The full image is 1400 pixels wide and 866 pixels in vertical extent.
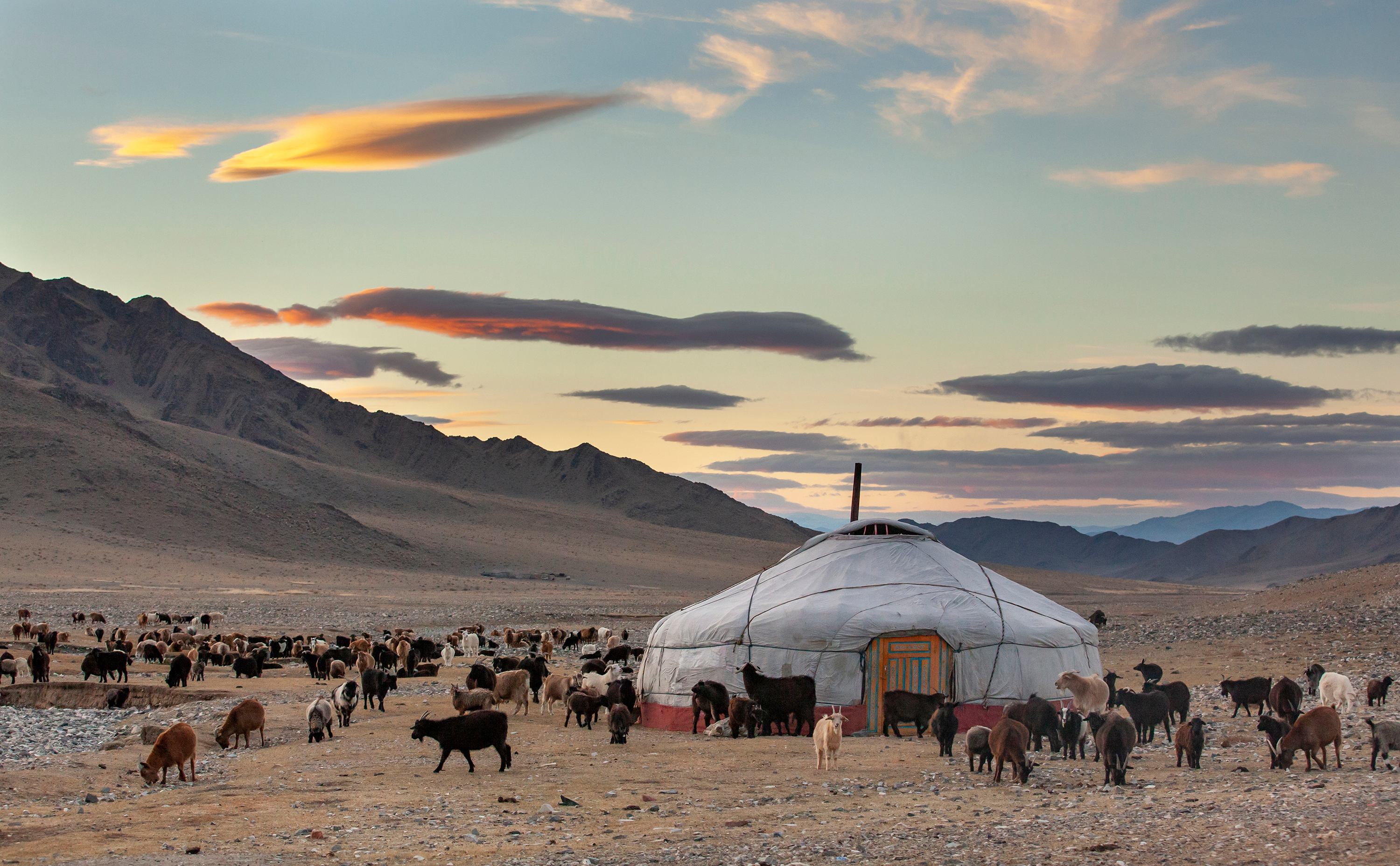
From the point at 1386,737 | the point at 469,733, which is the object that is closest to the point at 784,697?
the point at 469,733

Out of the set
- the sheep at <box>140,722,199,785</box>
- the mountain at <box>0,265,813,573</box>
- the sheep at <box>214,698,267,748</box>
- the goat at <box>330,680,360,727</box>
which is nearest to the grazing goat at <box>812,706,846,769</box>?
the sheep at <box>140,722,199,785</box>

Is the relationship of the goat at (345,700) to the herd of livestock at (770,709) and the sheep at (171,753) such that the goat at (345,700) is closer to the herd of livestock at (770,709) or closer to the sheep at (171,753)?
the herd of livestock at (770,709)

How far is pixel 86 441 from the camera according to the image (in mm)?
105250

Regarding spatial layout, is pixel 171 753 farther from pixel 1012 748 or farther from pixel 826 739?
pixel 1012 748

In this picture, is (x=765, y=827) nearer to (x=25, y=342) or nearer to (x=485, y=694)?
(x=485, y=694)

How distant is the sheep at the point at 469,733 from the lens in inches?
599

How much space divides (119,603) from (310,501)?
62.2 m

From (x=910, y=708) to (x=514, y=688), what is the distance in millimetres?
7657

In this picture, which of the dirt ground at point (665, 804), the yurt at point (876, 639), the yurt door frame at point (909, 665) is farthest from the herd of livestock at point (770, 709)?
the yurt door frame at point (909, 665)

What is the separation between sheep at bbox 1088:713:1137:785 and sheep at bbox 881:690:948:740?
16.4ft

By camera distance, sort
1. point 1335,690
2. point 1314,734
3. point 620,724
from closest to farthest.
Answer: point 1314,734 → point 620,724 → point 1335,690

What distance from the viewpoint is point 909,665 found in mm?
19844

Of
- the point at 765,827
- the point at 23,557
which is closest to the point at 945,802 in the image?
the point at 765,827

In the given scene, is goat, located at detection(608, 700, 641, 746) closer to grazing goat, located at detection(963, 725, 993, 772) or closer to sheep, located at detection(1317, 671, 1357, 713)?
grazing goat, located at detection(963, 725, 993, 772)
